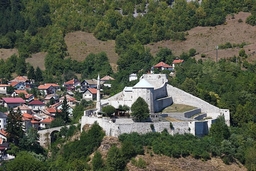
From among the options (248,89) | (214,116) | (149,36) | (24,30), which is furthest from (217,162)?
(24,30)

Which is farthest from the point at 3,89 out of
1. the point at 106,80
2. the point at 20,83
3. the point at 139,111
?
the point at 139,111

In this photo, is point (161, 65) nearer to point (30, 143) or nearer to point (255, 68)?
point (255, 68)

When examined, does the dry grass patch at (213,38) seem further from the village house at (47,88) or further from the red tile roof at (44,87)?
the red tile roof at (44,87)

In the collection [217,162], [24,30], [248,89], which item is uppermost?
[24,30]

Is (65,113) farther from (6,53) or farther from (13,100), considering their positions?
(6,53)

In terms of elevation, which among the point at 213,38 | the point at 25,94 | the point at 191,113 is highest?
the point at 213,38

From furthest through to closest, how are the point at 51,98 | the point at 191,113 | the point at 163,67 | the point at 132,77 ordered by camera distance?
the point at 163,67, the point at 132,77, the point at 51,98, the point at 191,113
